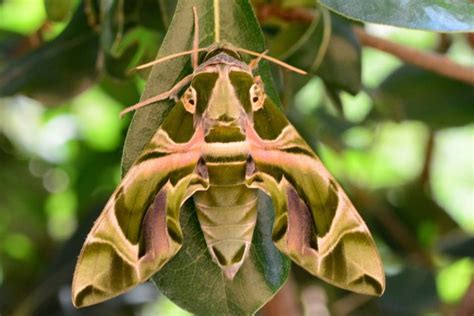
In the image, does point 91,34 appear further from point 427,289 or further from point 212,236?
point 427,289

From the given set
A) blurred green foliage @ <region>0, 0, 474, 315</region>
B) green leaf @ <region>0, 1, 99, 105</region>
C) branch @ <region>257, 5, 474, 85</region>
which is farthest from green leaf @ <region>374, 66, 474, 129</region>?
green leaf @ <region>0, 1, 99, 105</region>

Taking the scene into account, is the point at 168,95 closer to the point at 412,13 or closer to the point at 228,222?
the point at 228,222

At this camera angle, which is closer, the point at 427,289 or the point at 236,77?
the point at 236,77

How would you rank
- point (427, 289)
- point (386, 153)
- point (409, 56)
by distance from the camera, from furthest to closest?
point (386, 153), point (427, 289), point (409, 56)

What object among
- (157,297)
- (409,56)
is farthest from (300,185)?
(157,297)

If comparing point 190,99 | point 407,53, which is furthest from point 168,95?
point 407,53

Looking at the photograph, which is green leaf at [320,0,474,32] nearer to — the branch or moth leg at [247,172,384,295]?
moth leg at [247,172,384,295]

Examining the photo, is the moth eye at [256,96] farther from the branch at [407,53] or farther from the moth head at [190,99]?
the branch at [407,53]
